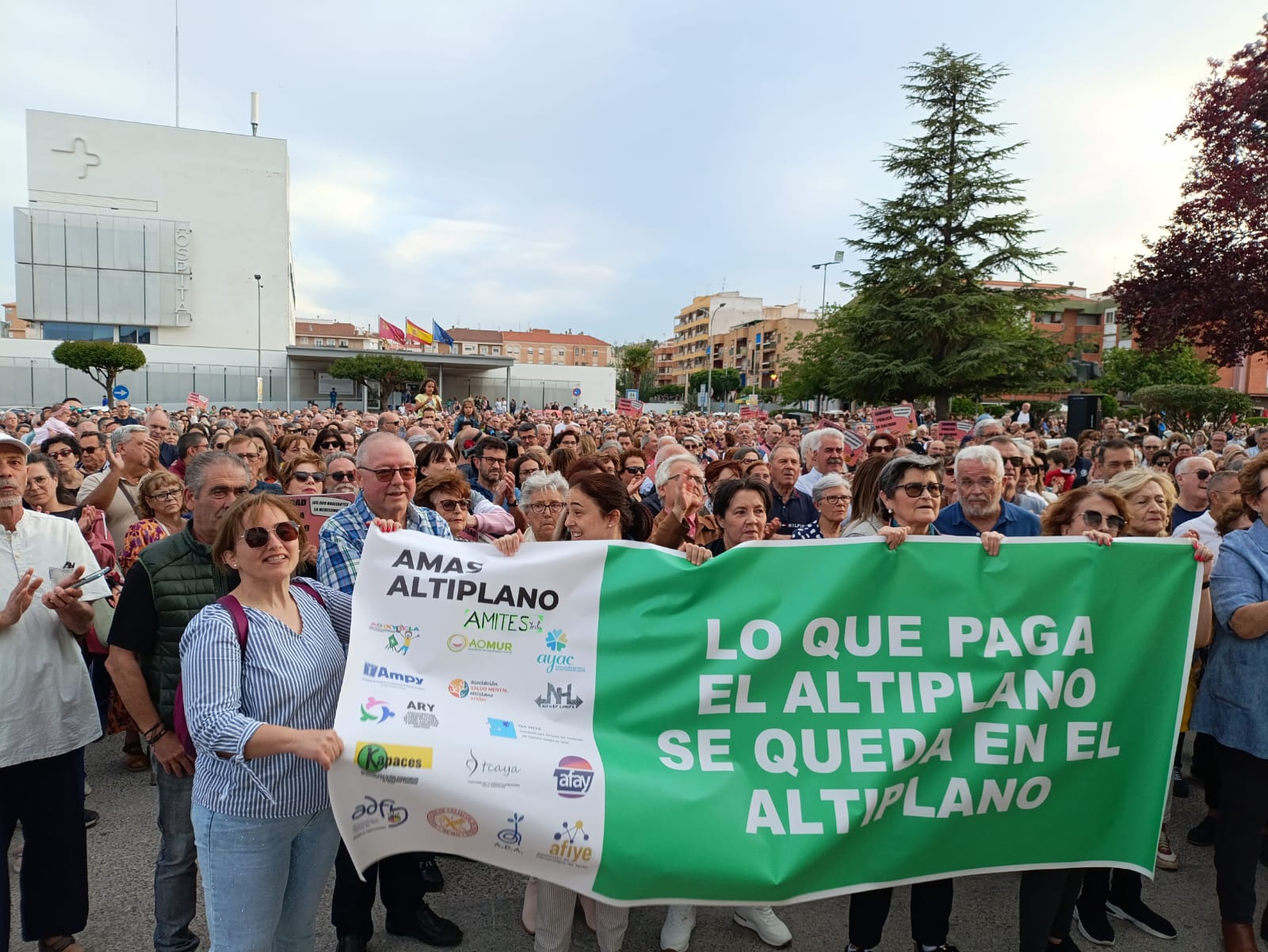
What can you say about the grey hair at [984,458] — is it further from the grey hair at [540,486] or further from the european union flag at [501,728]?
the european union flag at [501,728]

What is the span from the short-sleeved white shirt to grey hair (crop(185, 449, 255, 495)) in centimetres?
59

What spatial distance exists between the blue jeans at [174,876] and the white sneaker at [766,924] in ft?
7.52

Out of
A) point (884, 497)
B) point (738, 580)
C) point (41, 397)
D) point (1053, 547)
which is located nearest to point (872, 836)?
point (738, 580)

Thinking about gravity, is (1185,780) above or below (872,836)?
below

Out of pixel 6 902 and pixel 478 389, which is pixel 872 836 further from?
pixel 478 389

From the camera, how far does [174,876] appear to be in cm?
316

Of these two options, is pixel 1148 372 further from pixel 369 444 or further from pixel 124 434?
pixel 369 444

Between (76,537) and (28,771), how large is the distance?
3.17 ft

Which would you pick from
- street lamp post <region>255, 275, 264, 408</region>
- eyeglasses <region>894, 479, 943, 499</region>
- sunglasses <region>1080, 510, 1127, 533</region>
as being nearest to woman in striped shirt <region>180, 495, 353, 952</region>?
eyeglasses <region>894, 479, 943, 499</region>

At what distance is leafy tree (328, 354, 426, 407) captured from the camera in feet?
190

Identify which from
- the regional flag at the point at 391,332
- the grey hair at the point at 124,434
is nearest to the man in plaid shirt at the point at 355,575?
the grey hair at the point at 124,434

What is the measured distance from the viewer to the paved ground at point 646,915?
355 cm

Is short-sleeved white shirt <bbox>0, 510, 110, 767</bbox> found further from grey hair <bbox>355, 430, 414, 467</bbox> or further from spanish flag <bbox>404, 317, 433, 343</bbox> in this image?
spanish flag <bbox>404, 317, 433, 343</bbox>

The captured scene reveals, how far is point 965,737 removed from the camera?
3113mm
